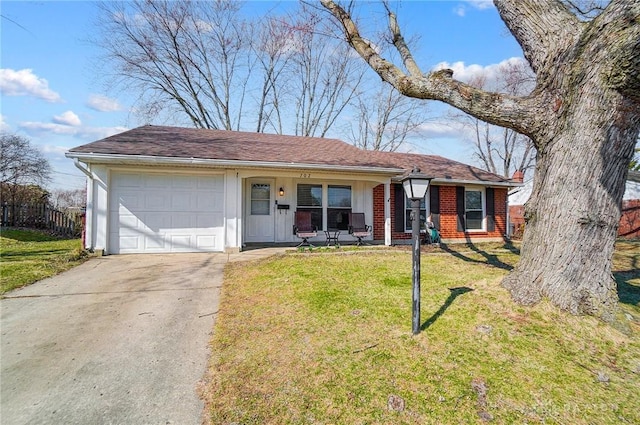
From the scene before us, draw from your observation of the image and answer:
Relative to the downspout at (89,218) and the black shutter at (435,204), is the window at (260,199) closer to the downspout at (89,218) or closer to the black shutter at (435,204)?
the downspout at (89,218)

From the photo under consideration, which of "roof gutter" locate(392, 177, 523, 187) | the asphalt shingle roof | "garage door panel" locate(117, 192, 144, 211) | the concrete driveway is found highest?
the asphalt shingle roof

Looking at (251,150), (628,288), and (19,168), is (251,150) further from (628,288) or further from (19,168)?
(19,168)

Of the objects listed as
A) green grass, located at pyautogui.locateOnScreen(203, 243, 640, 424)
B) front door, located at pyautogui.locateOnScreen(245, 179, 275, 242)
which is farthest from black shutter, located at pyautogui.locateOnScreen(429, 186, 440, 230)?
green grass, located at pyautogui.locateOnScreen(203, 243, 640, 424)

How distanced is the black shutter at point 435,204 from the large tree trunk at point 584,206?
25.2ft

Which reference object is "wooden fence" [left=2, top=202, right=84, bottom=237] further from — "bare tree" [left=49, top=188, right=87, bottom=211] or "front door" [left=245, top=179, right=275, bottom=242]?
"bare tree" [left=49, top=188, right=87, bottom=211]

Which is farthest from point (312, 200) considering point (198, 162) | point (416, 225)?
point (416, 225)

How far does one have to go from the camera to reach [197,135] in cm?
1068

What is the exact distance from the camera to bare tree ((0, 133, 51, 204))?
13672 mm


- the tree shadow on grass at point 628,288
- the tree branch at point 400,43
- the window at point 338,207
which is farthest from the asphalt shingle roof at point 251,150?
the tree shadow on grass at point 628,288

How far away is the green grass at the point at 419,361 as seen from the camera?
2234mm

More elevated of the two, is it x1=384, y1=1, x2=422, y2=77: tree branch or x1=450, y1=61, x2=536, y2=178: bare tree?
x1=450, y1=61, x2=536, y2=178: bare tree

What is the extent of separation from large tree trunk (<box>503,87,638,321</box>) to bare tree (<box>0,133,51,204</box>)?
61.3ft

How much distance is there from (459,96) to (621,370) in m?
3.27

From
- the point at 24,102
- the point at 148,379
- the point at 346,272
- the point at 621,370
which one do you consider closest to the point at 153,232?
the point at 24,102
